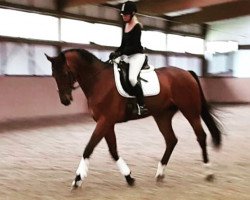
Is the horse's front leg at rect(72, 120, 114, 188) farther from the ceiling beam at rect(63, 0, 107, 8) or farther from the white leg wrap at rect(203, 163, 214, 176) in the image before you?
the ceiling beam at rect(63, 0, 107, 8)

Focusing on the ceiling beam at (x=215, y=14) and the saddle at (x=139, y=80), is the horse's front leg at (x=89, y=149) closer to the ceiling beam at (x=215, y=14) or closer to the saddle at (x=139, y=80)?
the saddle at (x=139, y=80)

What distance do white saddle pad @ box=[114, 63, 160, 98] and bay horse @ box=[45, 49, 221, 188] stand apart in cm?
4

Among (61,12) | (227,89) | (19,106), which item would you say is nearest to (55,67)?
(19,106)

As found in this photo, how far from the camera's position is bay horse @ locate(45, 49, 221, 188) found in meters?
3.99

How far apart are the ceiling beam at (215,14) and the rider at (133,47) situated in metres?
13.2

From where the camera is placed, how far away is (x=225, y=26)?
19156mm

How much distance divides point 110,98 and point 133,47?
0.49m

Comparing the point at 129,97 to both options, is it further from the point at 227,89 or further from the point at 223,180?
the point at 227,89

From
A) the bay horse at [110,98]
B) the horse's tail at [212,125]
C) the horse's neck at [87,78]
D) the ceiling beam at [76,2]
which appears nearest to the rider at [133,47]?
the bay horse at [110,98]

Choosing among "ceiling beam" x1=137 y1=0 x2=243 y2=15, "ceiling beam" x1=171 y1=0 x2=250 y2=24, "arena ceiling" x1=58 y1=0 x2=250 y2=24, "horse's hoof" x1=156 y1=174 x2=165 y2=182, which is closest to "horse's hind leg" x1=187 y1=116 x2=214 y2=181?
"horse's hoof" x1=156 y1=174 x2=165 y2=182

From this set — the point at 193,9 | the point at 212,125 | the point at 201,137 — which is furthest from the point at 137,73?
the point at 193,9

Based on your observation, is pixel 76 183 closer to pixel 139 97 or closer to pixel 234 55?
pixel 139 97

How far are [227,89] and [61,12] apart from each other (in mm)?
8794

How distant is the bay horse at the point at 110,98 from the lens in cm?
399
